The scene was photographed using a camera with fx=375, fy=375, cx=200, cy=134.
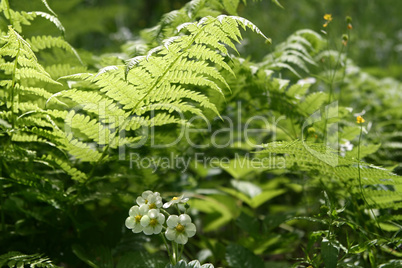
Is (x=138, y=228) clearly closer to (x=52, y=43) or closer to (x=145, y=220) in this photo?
(x=145, y=220)

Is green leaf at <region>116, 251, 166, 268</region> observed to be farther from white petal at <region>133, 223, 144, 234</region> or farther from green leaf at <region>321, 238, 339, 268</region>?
green leaf at <region>321, 238, 339, 268</region>

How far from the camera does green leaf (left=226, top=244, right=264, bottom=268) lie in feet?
3.63

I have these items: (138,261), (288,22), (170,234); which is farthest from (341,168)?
(288,22)

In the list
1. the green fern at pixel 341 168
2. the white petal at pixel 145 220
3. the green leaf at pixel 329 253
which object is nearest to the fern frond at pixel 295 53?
the green fern at pixel 341 168

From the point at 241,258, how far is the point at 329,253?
0.31 meters

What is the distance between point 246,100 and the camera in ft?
4.83

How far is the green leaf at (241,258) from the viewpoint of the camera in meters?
1.11

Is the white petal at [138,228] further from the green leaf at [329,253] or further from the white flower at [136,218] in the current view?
the green leaf at [329,253]

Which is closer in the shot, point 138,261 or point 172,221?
point 172,221

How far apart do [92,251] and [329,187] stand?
0.81 meters

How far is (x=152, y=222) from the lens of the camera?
0.91m

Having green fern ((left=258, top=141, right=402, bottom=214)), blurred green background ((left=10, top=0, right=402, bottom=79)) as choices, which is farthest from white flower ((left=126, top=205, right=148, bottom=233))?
blurred green background ((left=10, top=0, right=402, bottom=79))

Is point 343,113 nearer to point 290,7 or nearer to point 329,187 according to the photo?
point 329,187

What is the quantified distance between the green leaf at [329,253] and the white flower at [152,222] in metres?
0.40
